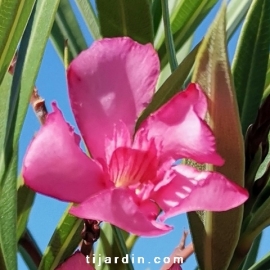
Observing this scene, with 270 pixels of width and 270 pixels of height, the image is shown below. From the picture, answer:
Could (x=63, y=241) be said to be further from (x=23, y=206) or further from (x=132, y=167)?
(x=132, y=167)

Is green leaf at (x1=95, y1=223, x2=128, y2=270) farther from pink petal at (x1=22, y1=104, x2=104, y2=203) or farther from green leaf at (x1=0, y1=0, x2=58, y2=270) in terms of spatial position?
pink petal at (x1=22, y1=104, x2=104, y2=203)

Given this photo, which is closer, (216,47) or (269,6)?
(216,47)

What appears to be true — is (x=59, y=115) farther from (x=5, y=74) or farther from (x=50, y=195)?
(x=5, y=74)

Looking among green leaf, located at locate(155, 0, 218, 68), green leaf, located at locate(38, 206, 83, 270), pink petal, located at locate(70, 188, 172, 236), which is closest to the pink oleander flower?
pink petal, located at locate(70, 188, 172, 236)

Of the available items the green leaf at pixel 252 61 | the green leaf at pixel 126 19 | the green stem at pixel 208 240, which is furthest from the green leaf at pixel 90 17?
the green stem at pixel 208 240

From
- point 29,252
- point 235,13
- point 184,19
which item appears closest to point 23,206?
point 29,252

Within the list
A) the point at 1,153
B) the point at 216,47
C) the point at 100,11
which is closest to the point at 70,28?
the point at 100,11
